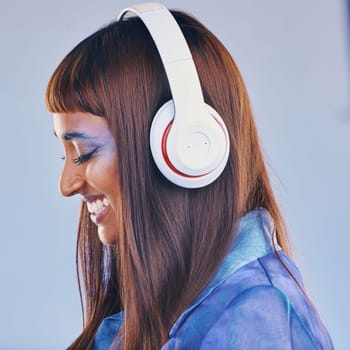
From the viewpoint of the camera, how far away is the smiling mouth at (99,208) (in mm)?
Answer: 906

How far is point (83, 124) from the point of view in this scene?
878mm

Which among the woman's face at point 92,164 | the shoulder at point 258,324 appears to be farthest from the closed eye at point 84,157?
the shoulder at point 258,324

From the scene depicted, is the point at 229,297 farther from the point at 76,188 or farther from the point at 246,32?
Answer: the point at 246,32

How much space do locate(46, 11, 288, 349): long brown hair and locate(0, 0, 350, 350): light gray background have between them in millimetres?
963

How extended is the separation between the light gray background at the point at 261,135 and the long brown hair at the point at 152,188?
96cm

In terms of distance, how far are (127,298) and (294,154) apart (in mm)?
1041

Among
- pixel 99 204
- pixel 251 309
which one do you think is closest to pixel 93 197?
pixel 99 204

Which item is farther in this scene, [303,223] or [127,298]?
[303,223]

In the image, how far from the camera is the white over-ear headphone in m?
0.82

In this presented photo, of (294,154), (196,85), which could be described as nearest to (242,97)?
(196,85)

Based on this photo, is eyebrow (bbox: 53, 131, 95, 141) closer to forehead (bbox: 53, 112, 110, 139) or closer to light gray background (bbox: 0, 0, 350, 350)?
forehead (bbox: 53, 112, 110, 139)

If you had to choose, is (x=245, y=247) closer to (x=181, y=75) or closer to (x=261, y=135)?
(x=181, y=75)

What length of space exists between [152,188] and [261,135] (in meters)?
1.01

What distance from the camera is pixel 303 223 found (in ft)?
6.11
